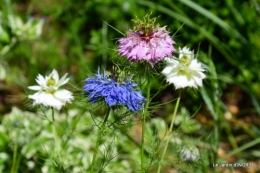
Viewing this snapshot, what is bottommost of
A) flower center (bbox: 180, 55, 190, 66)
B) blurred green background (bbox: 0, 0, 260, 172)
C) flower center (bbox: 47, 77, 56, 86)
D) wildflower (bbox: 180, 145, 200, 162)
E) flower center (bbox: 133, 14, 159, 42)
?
wildflower (bbox: 180, 145, 200, 162)

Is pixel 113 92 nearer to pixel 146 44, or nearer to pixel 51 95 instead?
pixel 146 44

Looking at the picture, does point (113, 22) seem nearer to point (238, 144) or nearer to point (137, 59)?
point (238, 144)

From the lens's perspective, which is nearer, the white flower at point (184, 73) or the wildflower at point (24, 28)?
the white flower at point (184, 73)

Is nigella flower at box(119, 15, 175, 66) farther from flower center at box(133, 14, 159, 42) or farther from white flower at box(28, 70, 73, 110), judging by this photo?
white flower at box(28, 70, 73, 110)

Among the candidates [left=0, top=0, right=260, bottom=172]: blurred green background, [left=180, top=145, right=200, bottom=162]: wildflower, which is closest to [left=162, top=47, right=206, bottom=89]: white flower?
[left=180, top=145, right=200, bottom=162]: wildflower

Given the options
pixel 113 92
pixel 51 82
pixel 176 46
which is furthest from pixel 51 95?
pixel 176 46

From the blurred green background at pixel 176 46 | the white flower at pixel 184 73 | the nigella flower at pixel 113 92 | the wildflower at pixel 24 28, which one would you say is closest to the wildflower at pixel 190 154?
the white flower at pixel 184 73

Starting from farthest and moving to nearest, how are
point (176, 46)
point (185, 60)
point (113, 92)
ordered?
point (176, 46) < point (185, 60) < point (113, 92)

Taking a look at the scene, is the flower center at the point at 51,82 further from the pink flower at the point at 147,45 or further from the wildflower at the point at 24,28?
the wildflower at the point at 24,28
